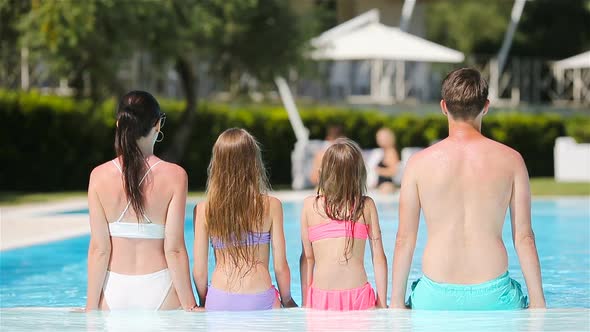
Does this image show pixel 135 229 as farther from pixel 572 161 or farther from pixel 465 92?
pixel 572 161

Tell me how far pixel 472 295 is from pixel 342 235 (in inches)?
31.2

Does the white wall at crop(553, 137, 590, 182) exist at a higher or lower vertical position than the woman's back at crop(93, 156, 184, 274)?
lower

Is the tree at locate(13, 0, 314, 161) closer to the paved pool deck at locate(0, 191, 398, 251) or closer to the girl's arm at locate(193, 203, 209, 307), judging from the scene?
the paved pool deck at locate(0, 191, 398, 251)

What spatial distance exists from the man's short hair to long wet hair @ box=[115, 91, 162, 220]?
147cm

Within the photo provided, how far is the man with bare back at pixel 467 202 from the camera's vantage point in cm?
489

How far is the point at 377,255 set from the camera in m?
5.39

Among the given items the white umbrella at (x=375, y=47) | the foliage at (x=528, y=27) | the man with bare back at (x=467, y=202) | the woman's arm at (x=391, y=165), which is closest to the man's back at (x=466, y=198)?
the man with bare back at (x=467, y=202)

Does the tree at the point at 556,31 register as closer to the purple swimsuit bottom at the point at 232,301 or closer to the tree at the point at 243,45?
the tree at the point at 243,45

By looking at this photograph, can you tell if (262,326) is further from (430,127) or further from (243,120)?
(430,127)

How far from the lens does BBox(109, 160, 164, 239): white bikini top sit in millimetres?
5219

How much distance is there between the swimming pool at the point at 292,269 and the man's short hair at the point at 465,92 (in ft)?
3.32

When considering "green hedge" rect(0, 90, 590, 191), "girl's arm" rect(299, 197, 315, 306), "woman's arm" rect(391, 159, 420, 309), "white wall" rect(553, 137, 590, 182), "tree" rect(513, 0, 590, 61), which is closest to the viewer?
"woman's arm" rect(391, 159, 420, 309)

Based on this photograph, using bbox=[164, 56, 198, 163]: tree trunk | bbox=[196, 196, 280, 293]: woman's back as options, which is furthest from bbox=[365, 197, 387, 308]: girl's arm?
bbox=[164, 56, 198, 163]: tree trunk

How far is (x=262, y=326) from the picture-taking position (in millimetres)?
4914
